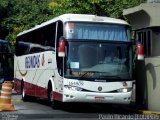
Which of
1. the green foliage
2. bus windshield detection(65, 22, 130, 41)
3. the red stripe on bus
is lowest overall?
the red stripe on bus

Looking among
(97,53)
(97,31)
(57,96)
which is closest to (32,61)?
(57,96)

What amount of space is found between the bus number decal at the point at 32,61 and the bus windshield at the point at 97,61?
5.03 m

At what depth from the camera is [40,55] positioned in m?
22.6

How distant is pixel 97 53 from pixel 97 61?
0.30 meters

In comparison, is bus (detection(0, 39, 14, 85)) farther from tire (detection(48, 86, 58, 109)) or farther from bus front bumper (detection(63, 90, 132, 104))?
bus front bumper (detection(63, 90, 132, 104))

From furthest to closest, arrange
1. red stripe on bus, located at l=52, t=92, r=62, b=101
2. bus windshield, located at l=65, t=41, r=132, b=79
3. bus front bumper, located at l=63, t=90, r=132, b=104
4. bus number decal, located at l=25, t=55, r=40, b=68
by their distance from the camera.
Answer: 1. bus number decal, located at l=25, t=55, r=40, b=68
2. red stripe on bus, located at l=52, t=92, r=62, b=101
3. bus windshield, located at l=65, t=41, r=132, b=79
4. bus front bumper, located at l=63, t=90, r=132, b=104

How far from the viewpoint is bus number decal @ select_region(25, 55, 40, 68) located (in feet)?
76.3

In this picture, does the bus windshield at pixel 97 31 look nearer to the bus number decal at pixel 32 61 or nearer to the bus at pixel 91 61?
the bus at pixel 91 61

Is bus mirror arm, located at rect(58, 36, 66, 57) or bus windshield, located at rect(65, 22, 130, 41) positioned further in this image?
bus windshield, located at rect(65, 22, 130, 41)

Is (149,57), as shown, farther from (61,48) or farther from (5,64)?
(5,64)

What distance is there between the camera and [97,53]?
18.4 meters

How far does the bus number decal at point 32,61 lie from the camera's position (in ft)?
76.3

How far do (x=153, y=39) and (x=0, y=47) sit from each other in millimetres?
17214

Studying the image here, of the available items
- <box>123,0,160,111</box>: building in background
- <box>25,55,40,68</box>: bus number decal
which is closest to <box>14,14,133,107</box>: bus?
<box>123,0,160,111</box>: building in background
